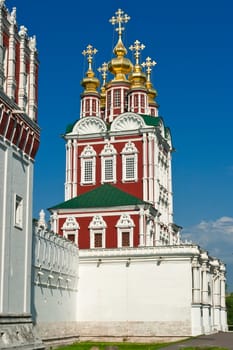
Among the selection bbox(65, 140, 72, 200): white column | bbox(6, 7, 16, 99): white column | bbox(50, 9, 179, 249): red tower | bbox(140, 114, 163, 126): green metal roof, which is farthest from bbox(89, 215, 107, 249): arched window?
bbox(6, 7, 16, 99): white column

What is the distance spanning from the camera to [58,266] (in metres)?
35.9

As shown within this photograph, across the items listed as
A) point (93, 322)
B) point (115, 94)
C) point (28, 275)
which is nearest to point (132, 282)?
point (93, 322)

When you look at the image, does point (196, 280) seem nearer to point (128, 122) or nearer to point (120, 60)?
point (128, 122)

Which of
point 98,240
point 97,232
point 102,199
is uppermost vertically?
point 102,199

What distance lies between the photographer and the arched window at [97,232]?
148 feet

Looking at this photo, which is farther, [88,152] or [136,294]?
[88,152]

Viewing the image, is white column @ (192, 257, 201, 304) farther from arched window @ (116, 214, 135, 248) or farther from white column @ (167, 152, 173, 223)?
white column @ (167, 152, 173, 223)

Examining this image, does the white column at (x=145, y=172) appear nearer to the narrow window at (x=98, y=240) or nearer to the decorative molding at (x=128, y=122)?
the decorative molding at (x=128, y=122)

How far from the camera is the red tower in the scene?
45.3 meters

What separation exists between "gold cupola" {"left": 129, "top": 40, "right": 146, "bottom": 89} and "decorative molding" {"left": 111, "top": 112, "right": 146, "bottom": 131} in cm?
368

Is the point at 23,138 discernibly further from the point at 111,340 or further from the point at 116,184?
the point at 116,184

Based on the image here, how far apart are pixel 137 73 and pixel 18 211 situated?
109 ft

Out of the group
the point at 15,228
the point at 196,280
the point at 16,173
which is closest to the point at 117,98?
the point at 196,280

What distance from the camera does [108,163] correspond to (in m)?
51.3
